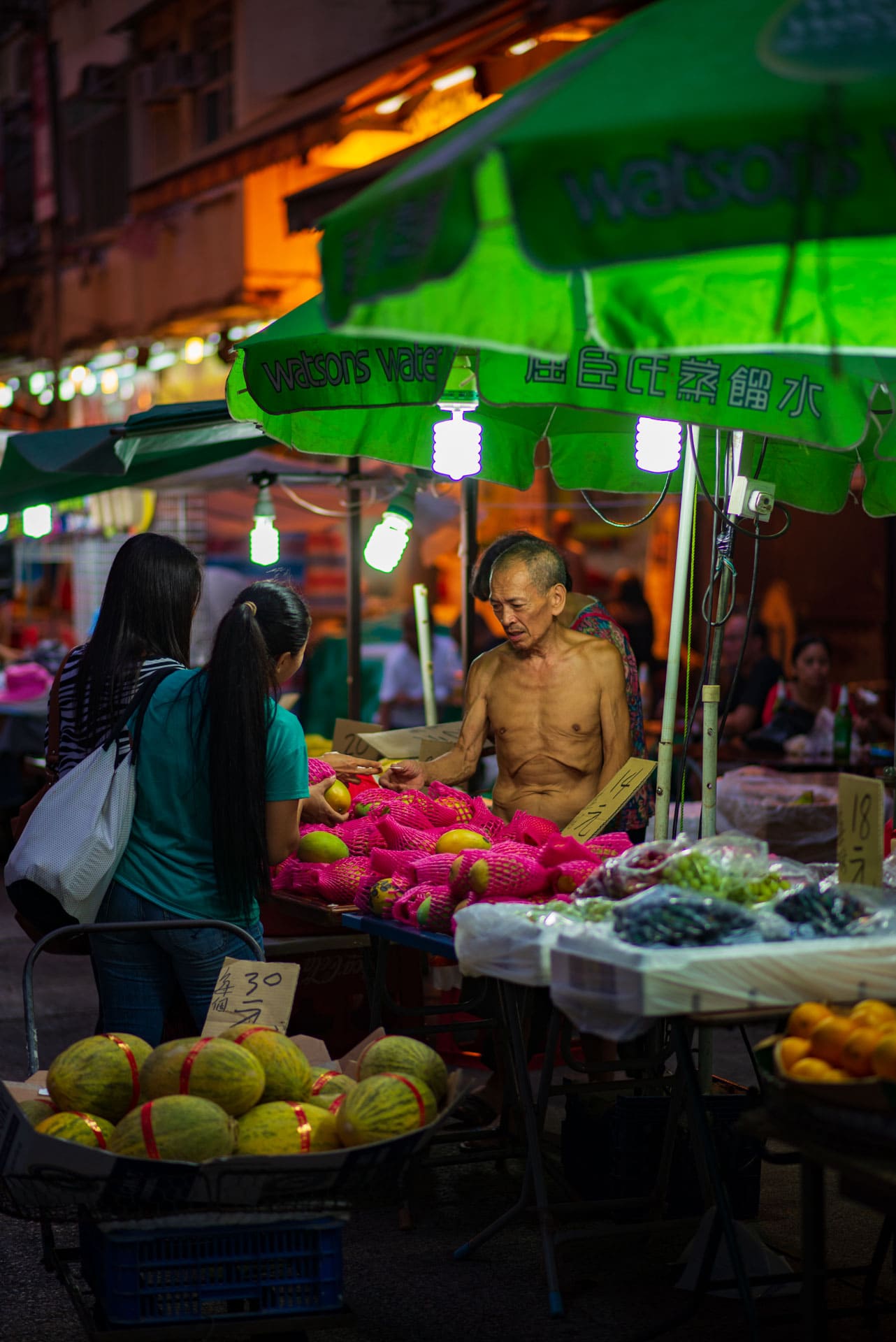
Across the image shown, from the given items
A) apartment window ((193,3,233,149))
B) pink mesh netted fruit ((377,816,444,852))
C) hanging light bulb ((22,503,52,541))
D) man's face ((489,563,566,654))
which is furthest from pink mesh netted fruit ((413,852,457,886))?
apartment window ((193,3,233,149))

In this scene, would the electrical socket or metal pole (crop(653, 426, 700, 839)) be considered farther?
metal pole (crop(653, 426, 700, 839))

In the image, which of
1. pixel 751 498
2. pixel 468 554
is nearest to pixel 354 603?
pixel 468 554

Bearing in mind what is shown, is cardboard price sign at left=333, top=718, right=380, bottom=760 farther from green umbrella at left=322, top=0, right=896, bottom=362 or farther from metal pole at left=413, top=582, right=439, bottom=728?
green umbrella at left=322, top=0, right=896, bottom=362

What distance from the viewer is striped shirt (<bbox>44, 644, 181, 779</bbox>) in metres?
4.27

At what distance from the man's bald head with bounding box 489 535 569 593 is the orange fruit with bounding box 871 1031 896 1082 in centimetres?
304

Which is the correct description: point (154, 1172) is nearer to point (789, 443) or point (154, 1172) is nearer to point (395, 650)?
point (789, 443)

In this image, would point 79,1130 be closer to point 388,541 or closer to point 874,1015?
point 874,1015

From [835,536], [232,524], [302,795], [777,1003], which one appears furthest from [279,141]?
[777,1003]

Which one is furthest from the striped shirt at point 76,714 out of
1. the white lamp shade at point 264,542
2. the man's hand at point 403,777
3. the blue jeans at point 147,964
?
the white lamp shade at point 264,542

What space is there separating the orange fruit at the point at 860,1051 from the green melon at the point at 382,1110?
833 mm

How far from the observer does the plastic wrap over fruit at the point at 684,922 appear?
3.47 m

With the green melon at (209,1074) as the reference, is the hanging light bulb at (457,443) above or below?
above

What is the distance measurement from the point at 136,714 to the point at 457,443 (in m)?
2.41

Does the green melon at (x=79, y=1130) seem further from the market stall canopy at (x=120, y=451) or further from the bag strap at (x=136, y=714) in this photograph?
the market stall canopy at (x=120, y=451)
